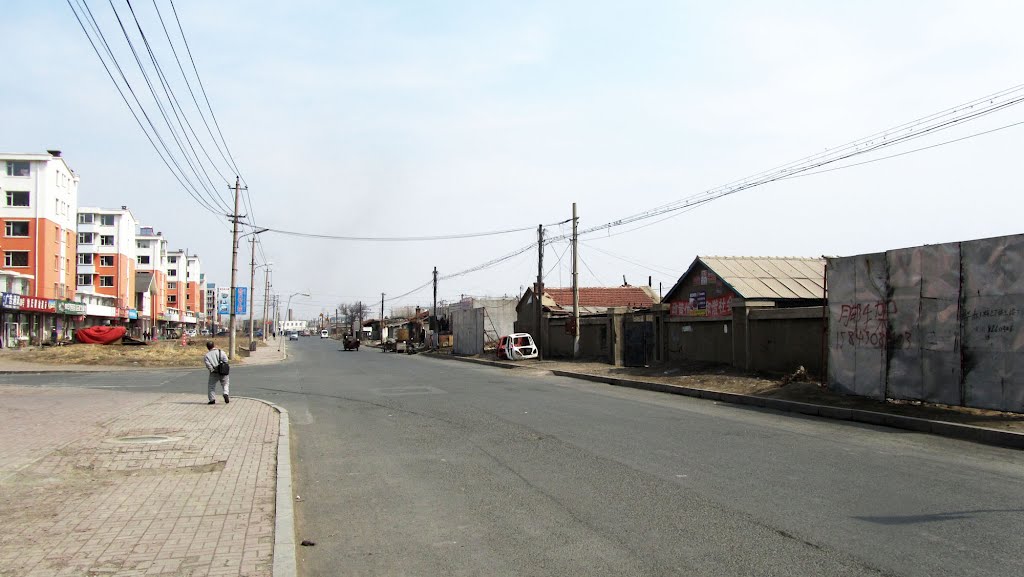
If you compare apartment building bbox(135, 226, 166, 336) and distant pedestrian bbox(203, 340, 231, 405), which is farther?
apartment building bbox(135, 226, 166, 336)

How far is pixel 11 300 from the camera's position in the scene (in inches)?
1881

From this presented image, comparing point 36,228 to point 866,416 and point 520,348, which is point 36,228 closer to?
point 520,348

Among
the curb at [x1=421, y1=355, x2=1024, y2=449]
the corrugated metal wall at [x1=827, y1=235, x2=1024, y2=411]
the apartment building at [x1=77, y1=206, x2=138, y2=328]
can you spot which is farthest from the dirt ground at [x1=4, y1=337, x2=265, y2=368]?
the apartment building at [x1=77, y1=206, x2=138, y2=328]

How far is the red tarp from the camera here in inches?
1826

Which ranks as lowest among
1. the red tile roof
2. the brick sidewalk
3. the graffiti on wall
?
the brick sidewalk

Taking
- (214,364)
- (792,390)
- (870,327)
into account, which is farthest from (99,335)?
(870,327)

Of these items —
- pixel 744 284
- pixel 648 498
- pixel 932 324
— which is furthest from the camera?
pixel 744 284

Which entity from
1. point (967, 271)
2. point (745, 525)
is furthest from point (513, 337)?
point (745, 525)

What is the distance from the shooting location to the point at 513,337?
4078 centimetres

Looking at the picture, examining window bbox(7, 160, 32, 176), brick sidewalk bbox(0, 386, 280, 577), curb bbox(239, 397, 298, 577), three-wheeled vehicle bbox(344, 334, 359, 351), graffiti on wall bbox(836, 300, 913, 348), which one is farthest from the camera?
three-wheeled vehicle bbox(344, 334, 359, 351)

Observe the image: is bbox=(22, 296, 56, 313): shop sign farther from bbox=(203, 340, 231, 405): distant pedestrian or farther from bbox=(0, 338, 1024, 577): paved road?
bbox=(0, 338, 1024, 577): paved road

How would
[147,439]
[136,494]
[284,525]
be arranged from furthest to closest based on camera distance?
1. [147,439]
2. [136,494]
3. [284,525]

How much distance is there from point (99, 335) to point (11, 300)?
6.87 m

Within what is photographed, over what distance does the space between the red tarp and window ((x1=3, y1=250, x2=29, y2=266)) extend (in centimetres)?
1718
